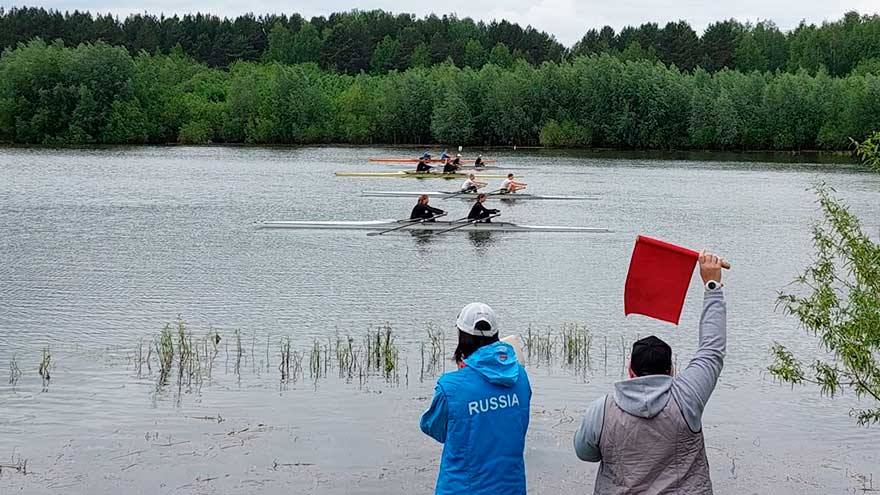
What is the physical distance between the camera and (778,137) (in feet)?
364

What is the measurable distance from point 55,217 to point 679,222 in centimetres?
2292

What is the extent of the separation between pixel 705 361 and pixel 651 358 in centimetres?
41

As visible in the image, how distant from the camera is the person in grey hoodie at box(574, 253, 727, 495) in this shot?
18.9ft

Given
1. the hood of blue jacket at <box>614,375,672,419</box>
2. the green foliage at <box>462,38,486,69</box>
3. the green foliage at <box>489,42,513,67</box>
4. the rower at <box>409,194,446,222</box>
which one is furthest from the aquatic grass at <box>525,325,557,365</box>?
the green foliage at <box>462,38,486,69</box>

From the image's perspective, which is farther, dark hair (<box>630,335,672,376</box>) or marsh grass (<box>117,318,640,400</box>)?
marsh grass (<box>117,318,640,400</box>)

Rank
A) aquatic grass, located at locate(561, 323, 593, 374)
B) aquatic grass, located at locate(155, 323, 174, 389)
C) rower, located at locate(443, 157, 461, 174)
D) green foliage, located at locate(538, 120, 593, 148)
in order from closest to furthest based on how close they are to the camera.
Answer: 1. aquatic grass, located at locate(155, 323, 174, 389)
2. aquatic grass, located at locate(561, 323, 593, 374)
3. rower, located at locate(443, 157, 461, 174)
4. green foliage, located at locate(538, 120, 593, 148)

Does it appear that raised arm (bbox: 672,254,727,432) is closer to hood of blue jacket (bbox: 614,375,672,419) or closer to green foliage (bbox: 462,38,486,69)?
hood of blue jacket (bbox: 614,375,672,419)

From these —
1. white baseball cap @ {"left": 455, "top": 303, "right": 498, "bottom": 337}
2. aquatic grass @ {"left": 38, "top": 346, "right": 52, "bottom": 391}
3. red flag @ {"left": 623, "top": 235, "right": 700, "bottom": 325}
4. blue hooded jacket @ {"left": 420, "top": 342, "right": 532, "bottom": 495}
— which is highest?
red flag @ {"left": 623, "top": 235, "right": 700, "bottom": 325}

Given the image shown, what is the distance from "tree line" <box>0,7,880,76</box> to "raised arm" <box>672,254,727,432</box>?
505 feet

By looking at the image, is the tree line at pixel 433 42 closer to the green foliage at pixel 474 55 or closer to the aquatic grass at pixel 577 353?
the green foliage at pixel 474 55

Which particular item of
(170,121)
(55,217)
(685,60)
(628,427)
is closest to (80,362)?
(628,427)

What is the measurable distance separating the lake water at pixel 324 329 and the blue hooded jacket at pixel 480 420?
233 inches

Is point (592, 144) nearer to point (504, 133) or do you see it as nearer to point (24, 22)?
point (504, 133)

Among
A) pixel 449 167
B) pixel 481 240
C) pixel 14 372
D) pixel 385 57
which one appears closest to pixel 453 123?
pixel 449 167
